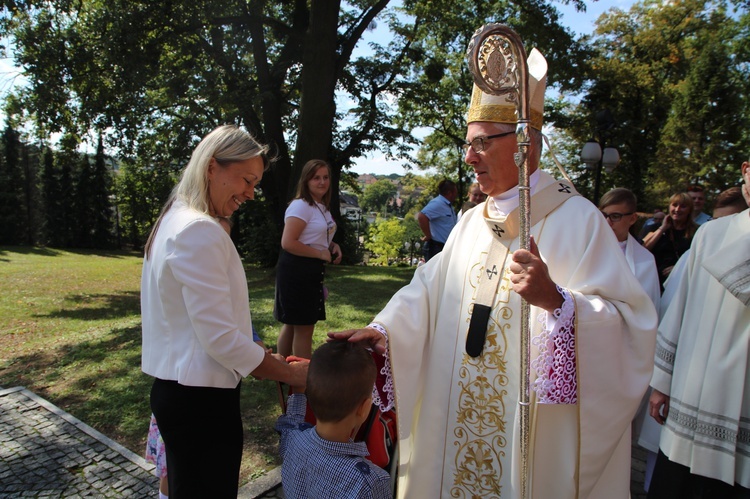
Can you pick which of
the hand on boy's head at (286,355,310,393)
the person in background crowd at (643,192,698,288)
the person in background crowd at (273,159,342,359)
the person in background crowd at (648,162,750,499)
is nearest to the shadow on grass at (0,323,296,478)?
the person in background crowd at (273,159,342,359)

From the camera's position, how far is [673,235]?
192 inches

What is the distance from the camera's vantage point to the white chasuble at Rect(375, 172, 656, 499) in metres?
1.84

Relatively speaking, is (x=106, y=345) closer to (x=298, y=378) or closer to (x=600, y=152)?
(x=298, y=378)

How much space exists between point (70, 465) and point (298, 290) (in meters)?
2.09

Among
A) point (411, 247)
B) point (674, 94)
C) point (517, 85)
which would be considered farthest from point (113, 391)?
point (674, 94)

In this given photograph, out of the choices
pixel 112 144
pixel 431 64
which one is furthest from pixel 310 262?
pixel 431 64

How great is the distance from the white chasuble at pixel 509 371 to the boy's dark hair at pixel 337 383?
0.42m

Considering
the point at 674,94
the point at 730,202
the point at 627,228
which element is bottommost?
the point at 627,228

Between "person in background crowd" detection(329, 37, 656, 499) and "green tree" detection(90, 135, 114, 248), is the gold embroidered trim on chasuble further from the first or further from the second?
"green tree" detection(90, 135, 114, 248)

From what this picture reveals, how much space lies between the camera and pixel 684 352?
238cm

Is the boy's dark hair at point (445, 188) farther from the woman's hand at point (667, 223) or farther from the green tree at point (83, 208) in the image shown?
the green tree at point (83, 208)

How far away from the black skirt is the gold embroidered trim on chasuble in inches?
97.2

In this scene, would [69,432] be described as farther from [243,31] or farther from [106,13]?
[243,31]

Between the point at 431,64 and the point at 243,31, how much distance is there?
7126 millimetres
